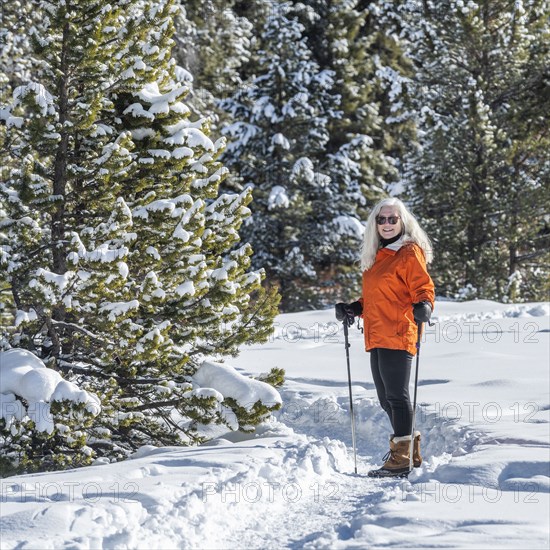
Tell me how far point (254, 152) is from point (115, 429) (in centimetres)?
1573

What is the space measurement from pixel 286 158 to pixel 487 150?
Answer: 5.99 meters

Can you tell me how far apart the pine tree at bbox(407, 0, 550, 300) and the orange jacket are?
13.3 metres

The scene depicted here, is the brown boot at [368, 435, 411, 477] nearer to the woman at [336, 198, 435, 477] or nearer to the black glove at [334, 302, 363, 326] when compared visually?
the woman at [336, 198, 435, 477]

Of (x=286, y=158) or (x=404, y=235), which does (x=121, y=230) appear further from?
(x=286, y=158)

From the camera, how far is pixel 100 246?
6.74 meters

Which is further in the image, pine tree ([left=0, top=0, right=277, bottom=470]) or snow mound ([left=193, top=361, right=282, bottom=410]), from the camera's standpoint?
snow mound ([left=193, top=361, right=282, bottom=410])

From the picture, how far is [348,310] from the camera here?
657 cm

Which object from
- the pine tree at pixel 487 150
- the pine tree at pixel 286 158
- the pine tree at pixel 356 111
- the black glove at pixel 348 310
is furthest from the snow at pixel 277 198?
the black glove at pixel 348 310

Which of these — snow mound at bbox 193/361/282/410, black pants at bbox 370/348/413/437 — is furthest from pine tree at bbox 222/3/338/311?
black pants at bbox 370/348/413/437

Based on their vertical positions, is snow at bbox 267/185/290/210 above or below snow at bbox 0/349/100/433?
above

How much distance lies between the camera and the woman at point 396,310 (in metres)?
5.91

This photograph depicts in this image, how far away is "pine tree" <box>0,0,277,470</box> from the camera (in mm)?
7082

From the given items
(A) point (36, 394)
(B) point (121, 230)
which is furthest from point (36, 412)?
(B) point (121, 230)

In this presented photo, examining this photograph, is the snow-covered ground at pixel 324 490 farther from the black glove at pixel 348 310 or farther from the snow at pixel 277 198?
the snow at pixel 277 198
